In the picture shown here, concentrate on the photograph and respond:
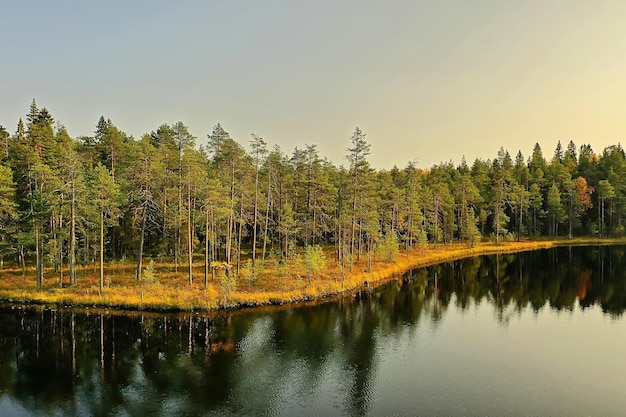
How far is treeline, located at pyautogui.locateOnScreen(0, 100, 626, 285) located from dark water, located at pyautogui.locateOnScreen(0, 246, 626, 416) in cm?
1082

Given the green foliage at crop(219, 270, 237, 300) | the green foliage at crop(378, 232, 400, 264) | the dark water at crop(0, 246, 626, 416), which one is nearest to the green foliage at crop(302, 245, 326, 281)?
the dark water at crop(0, 246, 626, 416)

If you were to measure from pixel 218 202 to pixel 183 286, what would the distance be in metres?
9.63

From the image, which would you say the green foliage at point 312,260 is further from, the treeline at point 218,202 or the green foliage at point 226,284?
the green foliage at point 226,284

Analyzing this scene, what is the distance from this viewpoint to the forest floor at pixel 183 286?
42594mm

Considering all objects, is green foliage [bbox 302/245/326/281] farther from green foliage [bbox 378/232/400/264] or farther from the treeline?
green foliage [bbox 378/232/400/264]

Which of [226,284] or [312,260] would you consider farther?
[312,260]

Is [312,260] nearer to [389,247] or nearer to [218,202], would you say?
[218,202]

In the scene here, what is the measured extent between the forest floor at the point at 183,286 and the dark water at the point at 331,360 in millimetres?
2208

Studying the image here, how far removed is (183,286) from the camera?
152 feet

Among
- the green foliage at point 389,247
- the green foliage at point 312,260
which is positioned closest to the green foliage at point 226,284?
the green foliage at point 312,260

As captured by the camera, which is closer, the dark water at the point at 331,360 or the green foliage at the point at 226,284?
the dark water at the point at 331,360

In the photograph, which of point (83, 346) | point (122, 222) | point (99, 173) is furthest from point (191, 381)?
point (122, 222)

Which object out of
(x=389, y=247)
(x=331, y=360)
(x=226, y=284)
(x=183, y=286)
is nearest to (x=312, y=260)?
(x=226, y=284)

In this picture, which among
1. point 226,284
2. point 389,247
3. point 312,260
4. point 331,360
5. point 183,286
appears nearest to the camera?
point 331,360
